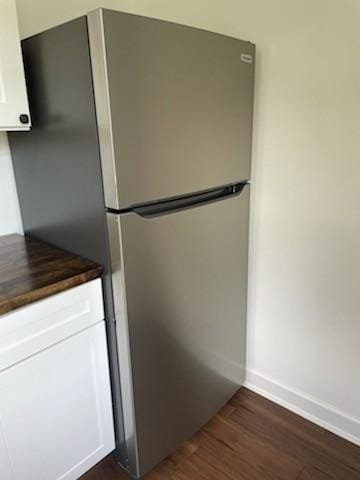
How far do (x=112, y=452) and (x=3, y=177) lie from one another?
1268 mm

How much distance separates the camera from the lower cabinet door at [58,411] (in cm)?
110

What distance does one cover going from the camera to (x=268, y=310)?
175 centimetres

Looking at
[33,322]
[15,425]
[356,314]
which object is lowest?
[15,425]

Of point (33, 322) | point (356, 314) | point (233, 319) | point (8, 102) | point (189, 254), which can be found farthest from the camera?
point (233, 319)

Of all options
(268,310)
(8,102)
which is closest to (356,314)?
(268,310)

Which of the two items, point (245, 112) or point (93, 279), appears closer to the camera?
point (93, 279)

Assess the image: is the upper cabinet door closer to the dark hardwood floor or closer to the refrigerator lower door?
the refrigerator lower door

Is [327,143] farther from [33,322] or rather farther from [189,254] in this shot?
[33,322]

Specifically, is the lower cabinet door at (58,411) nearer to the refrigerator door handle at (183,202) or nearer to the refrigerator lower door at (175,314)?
the refrigerator lower door at (175,314)

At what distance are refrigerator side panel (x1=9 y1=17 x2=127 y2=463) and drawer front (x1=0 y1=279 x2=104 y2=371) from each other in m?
0.06

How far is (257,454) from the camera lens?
154 cm

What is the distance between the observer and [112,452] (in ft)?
4.97

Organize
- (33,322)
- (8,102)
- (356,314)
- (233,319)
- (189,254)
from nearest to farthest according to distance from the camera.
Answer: (33,322) < (8,102) < (189,254) < (356,314) < (233,319)

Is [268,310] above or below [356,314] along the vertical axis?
below
